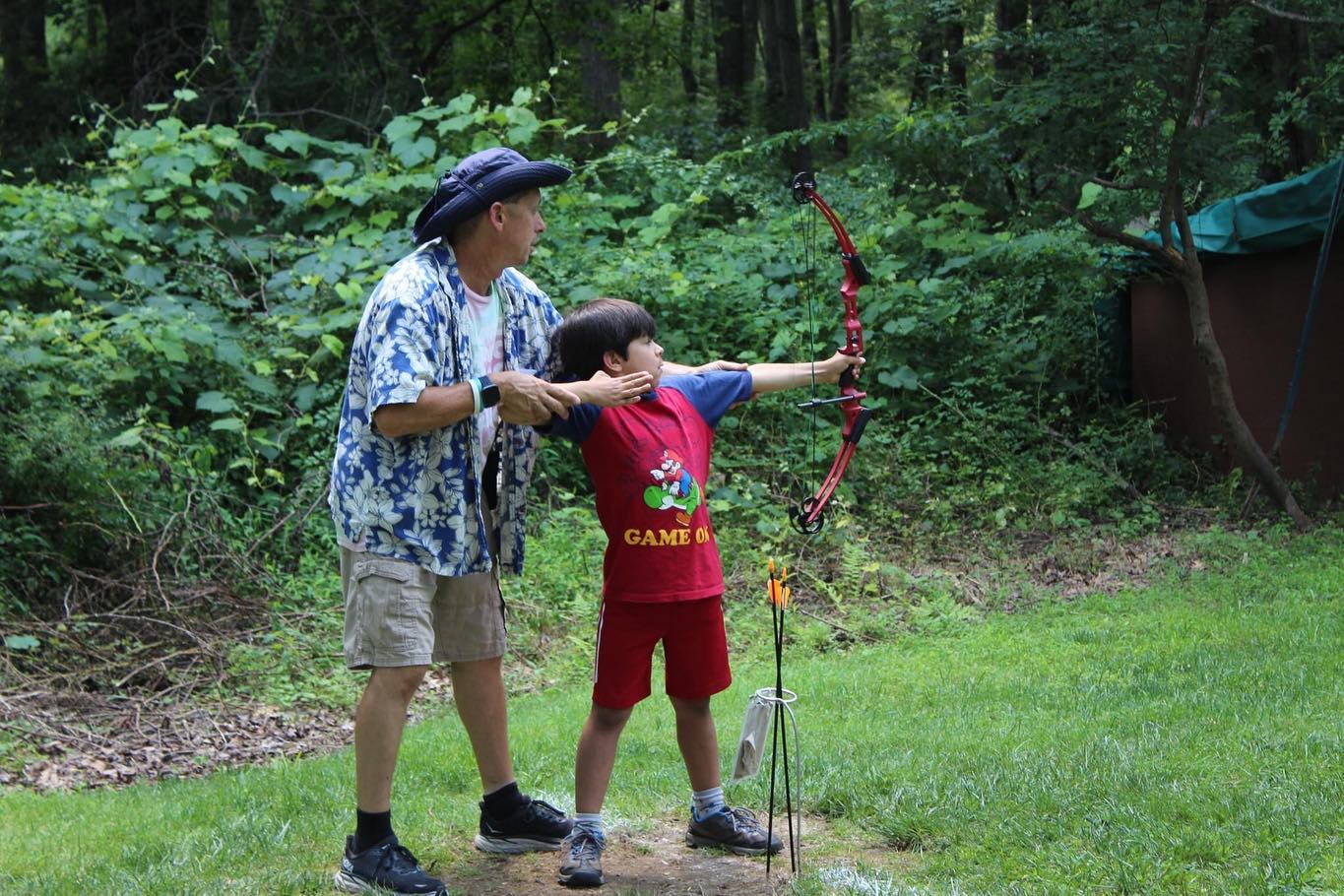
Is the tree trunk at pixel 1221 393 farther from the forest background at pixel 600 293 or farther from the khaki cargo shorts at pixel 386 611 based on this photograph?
the khaki cargo shorts at pixel 386 611

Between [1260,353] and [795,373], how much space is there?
23.1 feet

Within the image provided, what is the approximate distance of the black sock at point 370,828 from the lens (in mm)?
3605

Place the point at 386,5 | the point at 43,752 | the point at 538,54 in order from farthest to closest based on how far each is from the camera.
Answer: the point at 538,54
the point at 386,5
the point at 43,752

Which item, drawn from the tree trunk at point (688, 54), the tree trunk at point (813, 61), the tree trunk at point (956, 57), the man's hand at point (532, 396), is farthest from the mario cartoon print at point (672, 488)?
the tree trunk at point (813, 61)

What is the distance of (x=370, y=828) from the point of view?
142 inches

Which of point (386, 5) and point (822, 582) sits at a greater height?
point (386, 5)

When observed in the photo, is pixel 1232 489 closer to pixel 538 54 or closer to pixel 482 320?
pixel 482 320

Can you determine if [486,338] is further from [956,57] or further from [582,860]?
[956,57]

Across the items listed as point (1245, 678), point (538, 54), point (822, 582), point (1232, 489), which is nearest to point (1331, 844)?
point (1245, 678)

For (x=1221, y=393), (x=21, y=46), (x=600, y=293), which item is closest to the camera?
(x=1221, y=393)

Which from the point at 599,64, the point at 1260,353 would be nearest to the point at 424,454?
the point at 1260,353

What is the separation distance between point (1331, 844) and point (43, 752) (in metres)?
5.23

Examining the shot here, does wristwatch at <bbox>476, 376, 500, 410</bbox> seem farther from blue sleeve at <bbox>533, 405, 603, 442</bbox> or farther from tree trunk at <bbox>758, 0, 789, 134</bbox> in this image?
tree trunk at <bbox>758, 0, 789, 134</bbox>

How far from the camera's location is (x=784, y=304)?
10.6 m
